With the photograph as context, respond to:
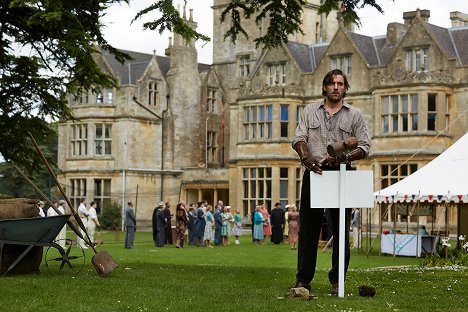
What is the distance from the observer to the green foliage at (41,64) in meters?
15.7

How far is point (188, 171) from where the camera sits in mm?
62562

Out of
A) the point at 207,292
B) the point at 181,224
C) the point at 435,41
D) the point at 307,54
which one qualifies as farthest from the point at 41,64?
the point at 307,54

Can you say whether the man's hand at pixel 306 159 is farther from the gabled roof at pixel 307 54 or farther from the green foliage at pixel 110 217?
the green foliage at pixel 110 217

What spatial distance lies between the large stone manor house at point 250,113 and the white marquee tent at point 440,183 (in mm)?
11843

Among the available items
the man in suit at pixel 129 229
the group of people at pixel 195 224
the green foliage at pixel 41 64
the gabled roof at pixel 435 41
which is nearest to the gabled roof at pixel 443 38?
the gabled roof at pixel 435 41

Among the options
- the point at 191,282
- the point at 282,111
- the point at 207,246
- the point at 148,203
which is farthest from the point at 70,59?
the point at 148,203

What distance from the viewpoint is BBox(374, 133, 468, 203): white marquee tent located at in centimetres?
2606

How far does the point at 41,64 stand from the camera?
69.2 feet

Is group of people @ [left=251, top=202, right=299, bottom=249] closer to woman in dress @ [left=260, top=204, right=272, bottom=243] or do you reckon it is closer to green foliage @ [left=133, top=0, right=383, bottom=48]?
woman in dress @ [left=260, top=204, right=272, bottom=243]

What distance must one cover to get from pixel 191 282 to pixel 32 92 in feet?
33.3

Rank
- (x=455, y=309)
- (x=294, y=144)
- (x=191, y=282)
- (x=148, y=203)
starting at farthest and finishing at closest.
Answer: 1. (x=148, y=203)
2. (x=191, y=282)
3. (x=294, y=144)
4. (x=455, y=309)

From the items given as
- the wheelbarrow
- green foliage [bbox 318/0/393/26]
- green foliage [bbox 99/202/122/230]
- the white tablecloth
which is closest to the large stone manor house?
green foliage [bbox 99/202/122/230]

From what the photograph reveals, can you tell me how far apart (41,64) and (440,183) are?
11.1m

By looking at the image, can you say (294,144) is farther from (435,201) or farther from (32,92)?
(435,201)
